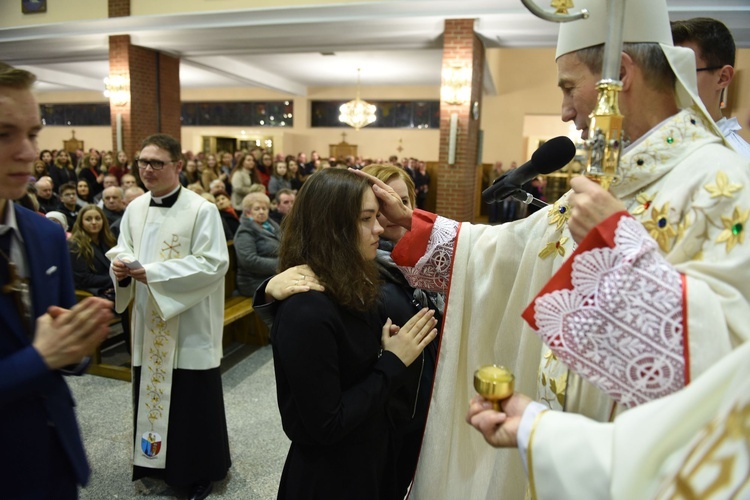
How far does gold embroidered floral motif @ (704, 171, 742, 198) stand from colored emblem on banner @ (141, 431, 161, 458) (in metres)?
2.69

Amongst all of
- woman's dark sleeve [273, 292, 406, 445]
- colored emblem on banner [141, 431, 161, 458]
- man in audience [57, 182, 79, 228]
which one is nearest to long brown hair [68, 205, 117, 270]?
man in audience [57, 182, 79, 228]

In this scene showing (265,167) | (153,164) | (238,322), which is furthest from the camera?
(265,167)

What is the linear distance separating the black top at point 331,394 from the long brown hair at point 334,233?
0.25 feet

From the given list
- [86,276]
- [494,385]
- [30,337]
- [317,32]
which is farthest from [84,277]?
[317,32]

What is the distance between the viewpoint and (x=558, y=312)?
0.98 m

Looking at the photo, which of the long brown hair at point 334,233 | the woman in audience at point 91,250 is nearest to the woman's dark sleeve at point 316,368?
the long brown hair at point 334,233

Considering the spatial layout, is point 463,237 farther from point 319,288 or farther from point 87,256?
point 87,256

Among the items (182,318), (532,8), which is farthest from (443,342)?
(182,318)

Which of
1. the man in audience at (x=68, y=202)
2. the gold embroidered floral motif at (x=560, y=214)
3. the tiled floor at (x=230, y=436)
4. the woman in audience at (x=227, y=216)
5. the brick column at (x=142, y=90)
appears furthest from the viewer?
the brick column at (x=142, y=90)

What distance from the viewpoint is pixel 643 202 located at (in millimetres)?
1145

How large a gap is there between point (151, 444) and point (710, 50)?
3.13m

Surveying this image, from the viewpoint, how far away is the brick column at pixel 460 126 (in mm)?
7785

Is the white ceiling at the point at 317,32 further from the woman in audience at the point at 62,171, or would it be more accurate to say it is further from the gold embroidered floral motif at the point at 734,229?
the gold embroidered floral motif at the point at 734,229

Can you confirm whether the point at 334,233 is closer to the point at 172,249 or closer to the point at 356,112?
the point at 172,249
